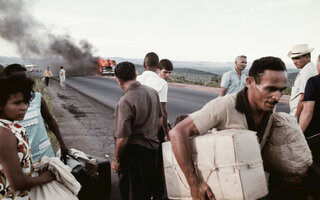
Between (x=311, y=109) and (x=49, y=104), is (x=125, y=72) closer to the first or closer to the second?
(x=311, y=109)

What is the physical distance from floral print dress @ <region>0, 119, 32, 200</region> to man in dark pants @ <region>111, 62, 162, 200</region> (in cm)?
115

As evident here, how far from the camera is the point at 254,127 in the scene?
178cm

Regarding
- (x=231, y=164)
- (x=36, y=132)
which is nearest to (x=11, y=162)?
(x=36, y=132)

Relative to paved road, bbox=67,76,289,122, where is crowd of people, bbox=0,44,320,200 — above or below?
above

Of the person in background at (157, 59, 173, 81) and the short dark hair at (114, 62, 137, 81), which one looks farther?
the person in background at (157, 59, 173, 81)

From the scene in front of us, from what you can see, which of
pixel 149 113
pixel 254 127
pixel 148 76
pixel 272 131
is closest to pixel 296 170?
pixel 272 131

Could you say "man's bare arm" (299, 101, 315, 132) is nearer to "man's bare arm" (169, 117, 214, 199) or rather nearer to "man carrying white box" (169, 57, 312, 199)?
"man carrying white box" (169, 57, 312, 199)

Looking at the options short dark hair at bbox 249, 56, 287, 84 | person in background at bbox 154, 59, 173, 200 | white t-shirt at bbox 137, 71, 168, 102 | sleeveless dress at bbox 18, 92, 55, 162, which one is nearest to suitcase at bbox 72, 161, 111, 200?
sleeveless dress at bbox 18, 92, 55, 162

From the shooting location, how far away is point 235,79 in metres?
6.16

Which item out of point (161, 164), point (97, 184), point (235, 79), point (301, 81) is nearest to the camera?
point (161, 164)

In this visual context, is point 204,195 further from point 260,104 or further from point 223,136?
point 260,104

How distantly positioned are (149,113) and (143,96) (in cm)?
21

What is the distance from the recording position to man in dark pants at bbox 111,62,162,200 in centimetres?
285

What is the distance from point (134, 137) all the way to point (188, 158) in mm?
1341
